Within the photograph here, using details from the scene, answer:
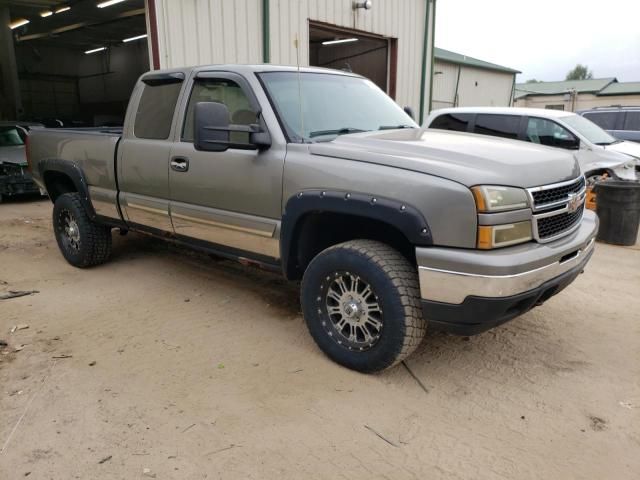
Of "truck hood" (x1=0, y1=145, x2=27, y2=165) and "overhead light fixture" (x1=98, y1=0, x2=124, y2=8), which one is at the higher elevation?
"overhead light fixture" (x1=98, y1=0, x2=124, y2=8)

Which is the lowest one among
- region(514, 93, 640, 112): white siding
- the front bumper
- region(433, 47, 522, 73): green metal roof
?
the front bumper

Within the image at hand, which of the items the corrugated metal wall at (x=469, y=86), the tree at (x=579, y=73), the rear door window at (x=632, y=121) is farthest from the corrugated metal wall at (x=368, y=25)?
the tree at (x=579, y=73)

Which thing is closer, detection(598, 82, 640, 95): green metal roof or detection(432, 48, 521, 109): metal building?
detection(432, 48, 521, 109): metal building

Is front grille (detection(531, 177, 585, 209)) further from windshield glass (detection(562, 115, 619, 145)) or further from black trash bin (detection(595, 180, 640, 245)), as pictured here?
windshield glass (detection(562, 115, 619, 145))

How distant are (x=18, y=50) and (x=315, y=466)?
27.7 meters

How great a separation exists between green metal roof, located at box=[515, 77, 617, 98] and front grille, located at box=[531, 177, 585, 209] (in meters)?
39.6

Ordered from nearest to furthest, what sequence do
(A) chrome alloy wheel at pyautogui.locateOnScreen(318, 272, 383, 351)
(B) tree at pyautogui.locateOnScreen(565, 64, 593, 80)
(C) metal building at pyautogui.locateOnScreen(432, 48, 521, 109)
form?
(A) chrome alloy wheel at pyautogui.locateOnScreen(318, 272, 383, 351), (C) metal building at pyautogui.locateOnScreen(432, 48, 521, 109), (B) tree at pyautogui.locateOnScreen(565, 64, 593, 80)

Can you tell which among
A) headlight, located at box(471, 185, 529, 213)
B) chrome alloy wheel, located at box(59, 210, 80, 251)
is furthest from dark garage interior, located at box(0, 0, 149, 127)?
headlight, located at box(471, 185, 529, 213)

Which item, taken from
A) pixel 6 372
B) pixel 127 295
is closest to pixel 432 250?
pixel 6 372

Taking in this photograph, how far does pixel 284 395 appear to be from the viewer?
318 centimetres

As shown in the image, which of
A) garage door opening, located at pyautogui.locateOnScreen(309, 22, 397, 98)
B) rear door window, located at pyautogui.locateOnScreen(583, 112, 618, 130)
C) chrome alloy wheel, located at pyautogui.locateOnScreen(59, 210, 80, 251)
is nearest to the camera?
chrome alloy wheel, located at pyautogui.locateOnScreen(59, 210, 80, 251)

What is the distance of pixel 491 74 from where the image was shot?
27812mm

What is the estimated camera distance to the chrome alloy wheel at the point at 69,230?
5.67 m

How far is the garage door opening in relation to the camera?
1184 centimetres
